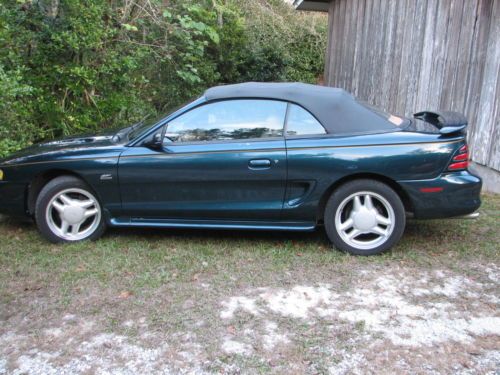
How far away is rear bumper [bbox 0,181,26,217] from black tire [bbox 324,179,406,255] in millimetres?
2895

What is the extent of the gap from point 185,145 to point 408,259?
223 cm

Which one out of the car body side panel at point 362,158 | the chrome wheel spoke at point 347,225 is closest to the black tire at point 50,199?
the car body side panel at point 362,158

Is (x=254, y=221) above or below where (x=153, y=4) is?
below

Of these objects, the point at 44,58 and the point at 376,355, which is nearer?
the point at 376,355

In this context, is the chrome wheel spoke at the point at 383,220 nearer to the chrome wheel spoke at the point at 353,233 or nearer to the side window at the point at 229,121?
the chrome wheel spoke at the point at 353,233

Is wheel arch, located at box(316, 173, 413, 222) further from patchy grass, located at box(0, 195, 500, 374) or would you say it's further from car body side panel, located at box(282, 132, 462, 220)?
patchy grass, located at box(0, 195, 500, 374)

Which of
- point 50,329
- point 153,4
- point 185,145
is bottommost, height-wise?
point 50,329

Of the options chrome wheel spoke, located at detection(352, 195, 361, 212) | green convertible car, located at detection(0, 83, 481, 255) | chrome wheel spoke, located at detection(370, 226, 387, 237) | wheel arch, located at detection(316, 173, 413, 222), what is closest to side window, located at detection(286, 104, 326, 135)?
green convertible car, located at detection(0, 83, 481, 255)

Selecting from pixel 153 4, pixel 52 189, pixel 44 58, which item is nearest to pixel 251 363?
pixel 52 189

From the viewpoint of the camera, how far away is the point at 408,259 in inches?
166

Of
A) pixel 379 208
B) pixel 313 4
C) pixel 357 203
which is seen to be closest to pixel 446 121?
pixel 379 208

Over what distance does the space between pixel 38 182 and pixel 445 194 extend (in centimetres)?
374

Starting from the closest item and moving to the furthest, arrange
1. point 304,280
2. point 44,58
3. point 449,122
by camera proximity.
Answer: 1. point 304,280
2. point 449,122
3. point 44,58

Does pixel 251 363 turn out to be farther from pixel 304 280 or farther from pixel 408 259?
pixel 408 259
